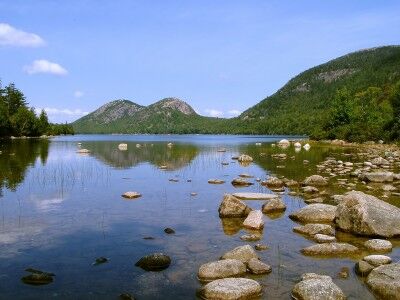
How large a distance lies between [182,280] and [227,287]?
5.74ft

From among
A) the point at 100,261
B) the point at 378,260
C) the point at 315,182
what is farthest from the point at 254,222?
the point at 315,182

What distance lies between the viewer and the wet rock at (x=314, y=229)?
17828 mm

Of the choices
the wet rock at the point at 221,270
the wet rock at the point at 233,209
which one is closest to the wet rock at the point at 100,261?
the wet rock at the point at 221,270

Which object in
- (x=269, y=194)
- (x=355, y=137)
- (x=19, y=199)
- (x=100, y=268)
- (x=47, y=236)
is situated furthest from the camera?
(x=355, y=137)

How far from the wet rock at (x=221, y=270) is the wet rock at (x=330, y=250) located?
3.38 meters

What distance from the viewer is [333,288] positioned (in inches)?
434

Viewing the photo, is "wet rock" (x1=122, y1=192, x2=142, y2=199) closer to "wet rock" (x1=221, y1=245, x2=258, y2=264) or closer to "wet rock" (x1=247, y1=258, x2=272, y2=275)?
"wet rock" (x1=221, y1=245, x2=258, y2=264)

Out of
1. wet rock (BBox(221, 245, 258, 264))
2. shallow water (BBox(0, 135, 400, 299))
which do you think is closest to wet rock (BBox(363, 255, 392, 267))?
shallow water (BBox(0, 135, 400, 299))

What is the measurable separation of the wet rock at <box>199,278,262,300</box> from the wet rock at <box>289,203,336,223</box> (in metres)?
9.47

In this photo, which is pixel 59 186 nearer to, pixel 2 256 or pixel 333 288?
Answer: pixel 2 256

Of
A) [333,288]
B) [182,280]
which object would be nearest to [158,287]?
[182,280]

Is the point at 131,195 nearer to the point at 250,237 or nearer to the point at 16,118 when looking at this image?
the point at 250,237

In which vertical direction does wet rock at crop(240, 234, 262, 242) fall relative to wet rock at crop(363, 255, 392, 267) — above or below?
below

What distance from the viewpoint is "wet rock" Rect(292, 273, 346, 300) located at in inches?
425
